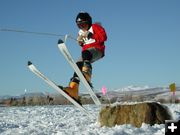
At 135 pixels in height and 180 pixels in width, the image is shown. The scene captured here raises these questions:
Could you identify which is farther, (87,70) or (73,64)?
(87,70)

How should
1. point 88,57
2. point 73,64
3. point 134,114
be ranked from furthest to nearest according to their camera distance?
point 134,114 → point 88,57 → point 73,64

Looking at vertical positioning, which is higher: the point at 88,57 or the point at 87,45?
the point at 87,45

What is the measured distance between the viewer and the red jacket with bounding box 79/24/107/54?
763cm

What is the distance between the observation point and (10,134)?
6.88 metres

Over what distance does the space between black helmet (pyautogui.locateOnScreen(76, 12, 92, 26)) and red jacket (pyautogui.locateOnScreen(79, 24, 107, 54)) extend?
16 cm

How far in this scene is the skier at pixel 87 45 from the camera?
767 centimetres

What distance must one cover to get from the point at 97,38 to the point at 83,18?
0.49 metres

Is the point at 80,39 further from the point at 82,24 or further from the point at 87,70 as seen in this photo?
the point at 87,70

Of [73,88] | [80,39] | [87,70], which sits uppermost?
[80,39]

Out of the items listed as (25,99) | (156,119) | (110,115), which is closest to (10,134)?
(110,115)

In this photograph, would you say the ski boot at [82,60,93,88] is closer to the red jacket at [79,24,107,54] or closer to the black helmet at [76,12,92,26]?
the red jacket at [79,24,107,54]

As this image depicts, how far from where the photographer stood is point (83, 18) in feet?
25.7

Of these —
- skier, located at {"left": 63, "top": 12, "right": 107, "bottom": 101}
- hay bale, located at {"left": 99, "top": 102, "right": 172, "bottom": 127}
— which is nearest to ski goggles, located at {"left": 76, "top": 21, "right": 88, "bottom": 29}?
skier, located at {"left": 63, "top": 12, "right": 107, "bottom": 101}

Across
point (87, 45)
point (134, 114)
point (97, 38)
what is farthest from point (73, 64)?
point (134, 114)
